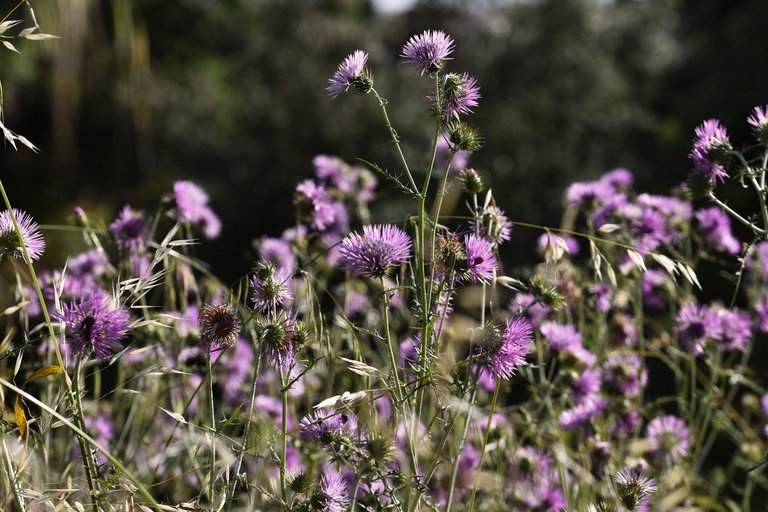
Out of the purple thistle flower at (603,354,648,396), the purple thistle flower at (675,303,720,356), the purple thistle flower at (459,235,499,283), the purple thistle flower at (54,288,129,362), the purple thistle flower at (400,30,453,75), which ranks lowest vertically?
the purple thistle flower at (54,288,129,362)

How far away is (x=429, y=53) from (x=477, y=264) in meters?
0.21

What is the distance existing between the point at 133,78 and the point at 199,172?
407 centimetres

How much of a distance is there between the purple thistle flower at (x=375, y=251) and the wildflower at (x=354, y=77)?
149 millimetres

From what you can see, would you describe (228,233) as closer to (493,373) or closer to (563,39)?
(563,39)

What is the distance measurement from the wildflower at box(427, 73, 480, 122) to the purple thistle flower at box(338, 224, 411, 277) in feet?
0.43

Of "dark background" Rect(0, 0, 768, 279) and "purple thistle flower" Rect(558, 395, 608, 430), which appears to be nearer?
"purple thistle flower" Rect(558, 395, 608, 430)

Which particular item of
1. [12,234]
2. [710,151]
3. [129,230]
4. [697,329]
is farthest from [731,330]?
[12,234]

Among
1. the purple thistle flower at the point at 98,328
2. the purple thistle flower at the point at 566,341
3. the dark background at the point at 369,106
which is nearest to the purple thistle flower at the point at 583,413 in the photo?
the purple thistle flower at the point at 566,341

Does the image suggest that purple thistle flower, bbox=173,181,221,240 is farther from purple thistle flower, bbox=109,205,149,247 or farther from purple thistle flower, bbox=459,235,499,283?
purple thistle flower, bbox=459,235,499,283

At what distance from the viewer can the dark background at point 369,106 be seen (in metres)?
4.66

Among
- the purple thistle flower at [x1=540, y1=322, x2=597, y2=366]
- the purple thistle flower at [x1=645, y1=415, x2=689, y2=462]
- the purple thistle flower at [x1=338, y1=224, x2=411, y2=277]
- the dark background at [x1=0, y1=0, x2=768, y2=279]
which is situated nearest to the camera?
the purple thistle flower at [x1=338, y1=224, x2=411, y2=277]

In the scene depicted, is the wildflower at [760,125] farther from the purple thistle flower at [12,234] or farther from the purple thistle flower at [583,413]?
the purple thistle flower at [12,234]

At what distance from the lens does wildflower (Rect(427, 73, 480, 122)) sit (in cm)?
81

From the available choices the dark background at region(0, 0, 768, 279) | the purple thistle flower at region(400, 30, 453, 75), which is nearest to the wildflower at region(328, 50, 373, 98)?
the purple thistle flower at region(400, 30, 453, 75)
